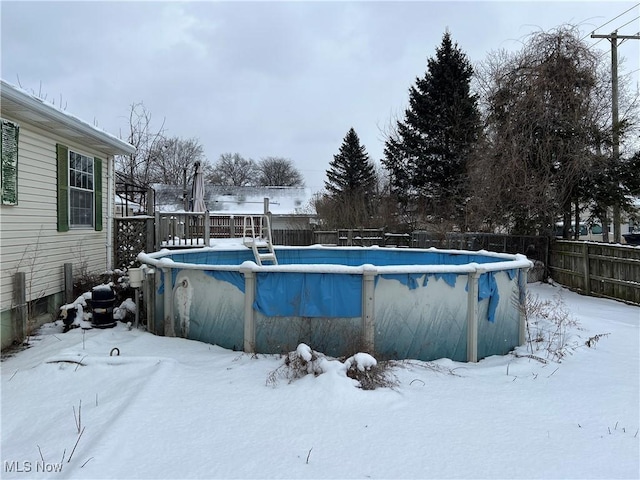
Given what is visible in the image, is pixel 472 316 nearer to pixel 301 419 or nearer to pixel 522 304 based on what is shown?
pixel 522 304

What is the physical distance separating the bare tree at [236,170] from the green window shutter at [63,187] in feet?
164

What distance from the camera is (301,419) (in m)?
3.05

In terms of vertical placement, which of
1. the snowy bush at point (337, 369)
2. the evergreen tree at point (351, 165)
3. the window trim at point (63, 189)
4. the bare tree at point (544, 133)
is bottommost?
the snowy bush at point (337, 369)

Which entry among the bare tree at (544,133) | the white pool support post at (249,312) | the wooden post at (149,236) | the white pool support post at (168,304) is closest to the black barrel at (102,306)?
the white pool support post at (168,304)

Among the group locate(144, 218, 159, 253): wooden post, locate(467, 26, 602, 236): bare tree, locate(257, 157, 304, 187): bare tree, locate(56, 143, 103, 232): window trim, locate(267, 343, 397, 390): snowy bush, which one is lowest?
locate(267, 343, 397, 390): snowy bush

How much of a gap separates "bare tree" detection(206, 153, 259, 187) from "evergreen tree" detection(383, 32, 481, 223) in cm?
3590

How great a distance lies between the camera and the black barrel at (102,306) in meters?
5.70

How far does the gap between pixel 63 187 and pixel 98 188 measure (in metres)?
1.40

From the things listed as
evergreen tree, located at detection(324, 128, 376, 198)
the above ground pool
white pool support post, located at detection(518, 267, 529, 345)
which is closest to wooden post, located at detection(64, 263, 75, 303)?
the above ground pool

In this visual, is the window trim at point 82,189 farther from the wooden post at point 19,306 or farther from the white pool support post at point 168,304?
the white pool support post at point 168,304

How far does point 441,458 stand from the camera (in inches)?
102

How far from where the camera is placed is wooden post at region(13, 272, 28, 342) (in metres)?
5.46

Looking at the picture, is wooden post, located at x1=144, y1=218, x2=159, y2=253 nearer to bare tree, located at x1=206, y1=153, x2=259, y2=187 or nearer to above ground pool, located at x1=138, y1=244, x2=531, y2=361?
above ground pool, located at x1=138, y1=244, x2=531, y2=361

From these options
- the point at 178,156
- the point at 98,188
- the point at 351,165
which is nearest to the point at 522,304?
the point at 98,188
